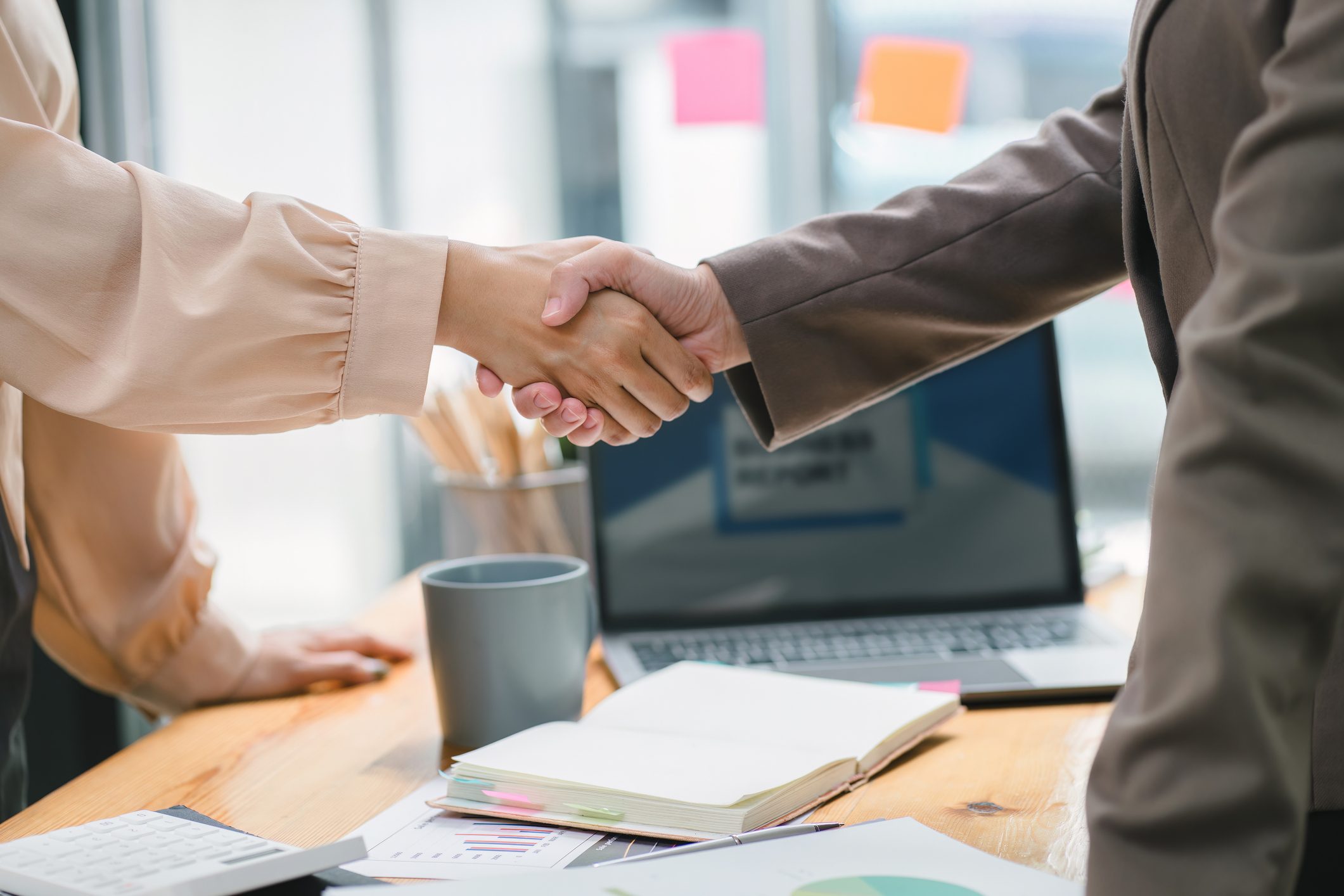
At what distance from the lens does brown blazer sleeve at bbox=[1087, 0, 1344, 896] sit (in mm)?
342

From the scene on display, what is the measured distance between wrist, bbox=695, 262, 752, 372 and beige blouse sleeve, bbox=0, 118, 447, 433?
0.24 meters

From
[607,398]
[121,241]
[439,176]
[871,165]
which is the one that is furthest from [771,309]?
[439,176]

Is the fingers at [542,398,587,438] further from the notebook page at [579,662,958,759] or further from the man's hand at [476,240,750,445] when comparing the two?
the notebook page at [579,662,958,759]

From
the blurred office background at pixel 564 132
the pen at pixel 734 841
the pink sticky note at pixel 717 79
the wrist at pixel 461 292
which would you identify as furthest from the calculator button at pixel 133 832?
the pink sticky note at pixel 717 79

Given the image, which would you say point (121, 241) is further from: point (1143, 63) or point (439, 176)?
point (439, 176)

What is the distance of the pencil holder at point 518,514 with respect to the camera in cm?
111

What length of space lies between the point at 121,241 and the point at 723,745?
44cm

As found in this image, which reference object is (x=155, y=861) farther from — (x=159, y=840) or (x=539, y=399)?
(x=539, y=399)

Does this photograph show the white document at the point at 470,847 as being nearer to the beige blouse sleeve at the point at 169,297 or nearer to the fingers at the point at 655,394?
the beige blouse sleeve at the point at 169,297

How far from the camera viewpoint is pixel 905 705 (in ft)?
2.26

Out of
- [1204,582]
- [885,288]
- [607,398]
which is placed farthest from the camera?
[607,398]

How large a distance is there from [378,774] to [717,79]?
1.31 m

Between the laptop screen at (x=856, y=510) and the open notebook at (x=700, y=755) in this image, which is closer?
the open notebook at (x=700, y=755)

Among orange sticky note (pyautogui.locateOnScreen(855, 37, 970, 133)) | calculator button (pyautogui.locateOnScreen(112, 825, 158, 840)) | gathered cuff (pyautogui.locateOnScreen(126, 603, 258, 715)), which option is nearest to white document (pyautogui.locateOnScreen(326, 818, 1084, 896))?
calculator button (pyautogui.locateOnScreen(112, 825, 158, 840))
